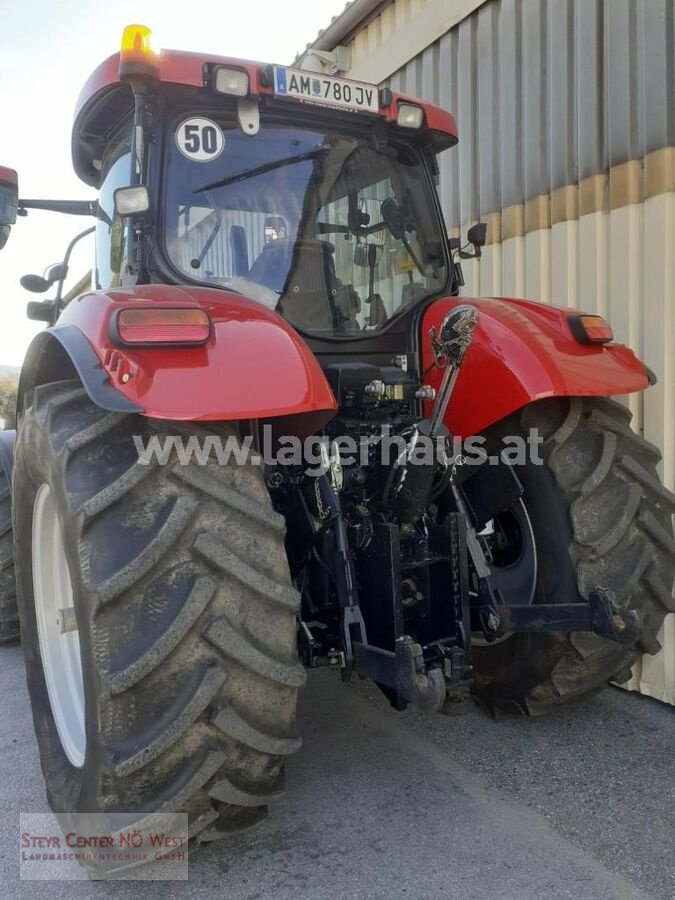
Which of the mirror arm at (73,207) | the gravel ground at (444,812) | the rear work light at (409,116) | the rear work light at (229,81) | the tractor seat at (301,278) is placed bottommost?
the gravel ground at (444,812)

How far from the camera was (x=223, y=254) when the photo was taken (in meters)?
2.68

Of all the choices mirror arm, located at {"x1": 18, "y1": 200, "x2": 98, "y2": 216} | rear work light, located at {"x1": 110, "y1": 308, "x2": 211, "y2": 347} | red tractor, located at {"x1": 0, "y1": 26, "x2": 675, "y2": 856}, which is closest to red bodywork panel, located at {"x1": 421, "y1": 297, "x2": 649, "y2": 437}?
red tractor, located at {"x1": 0, "y1": 26, "x2": 675, "y2": 856}

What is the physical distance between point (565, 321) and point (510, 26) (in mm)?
2400

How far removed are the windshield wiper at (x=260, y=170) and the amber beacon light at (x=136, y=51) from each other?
1.33ft

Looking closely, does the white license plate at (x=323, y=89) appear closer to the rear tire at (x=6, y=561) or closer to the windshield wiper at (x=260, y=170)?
the windshield wiper at (x=260, y=170)

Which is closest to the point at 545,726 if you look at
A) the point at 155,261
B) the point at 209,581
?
the point at 209,581

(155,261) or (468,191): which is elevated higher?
(468,191)

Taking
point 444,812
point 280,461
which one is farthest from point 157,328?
point 444,812

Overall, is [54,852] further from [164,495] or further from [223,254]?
[223,254]

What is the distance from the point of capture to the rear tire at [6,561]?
3.93 m

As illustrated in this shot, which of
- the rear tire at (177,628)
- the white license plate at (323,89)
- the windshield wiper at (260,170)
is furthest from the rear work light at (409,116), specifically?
the rear tire at (177,628)

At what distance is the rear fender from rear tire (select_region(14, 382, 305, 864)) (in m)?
0.13

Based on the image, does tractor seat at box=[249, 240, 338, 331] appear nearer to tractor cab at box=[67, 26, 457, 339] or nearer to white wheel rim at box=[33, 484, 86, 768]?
tractor cab at box=[67, 26, 457, 339]

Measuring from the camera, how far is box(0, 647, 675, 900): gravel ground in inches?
83.1
